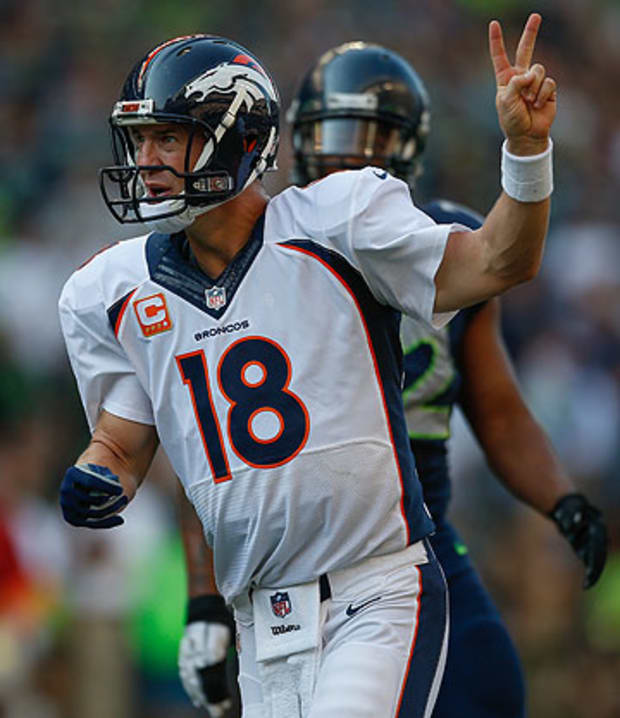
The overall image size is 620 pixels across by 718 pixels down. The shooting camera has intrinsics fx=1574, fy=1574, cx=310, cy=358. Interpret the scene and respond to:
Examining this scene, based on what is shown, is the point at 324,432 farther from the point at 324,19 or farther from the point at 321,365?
the point at 324,19

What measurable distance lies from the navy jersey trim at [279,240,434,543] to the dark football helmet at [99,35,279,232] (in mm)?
240

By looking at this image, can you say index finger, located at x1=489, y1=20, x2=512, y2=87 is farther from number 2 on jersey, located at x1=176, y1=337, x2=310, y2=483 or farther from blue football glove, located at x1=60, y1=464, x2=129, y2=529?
blue football glove, located at x1=60, y1=464, x2=129, y2=529

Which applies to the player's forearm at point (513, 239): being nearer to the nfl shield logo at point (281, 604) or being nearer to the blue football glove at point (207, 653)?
the nfl shield logo at point (281, 604)

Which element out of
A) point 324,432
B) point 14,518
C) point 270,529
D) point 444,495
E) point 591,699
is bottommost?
point 591,699

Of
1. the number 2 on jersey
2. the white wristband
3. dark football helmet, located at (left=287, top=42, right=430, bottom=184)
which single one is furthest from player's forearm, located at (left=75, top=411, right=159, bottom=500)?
dark football helmet, located at (left=287, top=42, right=430, bottom=184)

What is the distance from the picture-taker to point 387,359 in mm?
3627

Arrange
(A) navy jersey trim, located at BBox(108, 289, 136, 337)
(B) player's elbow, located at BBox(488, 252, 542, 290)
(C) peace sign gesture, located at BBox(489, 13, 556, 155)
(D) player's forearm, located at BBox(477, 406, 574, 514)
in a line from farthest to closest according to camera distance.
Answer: (D) player's forearm, located at BBox(477, 406, 574, 514) < (A) navy jersey trim, located at BBox(108, 289, 136, 337) < (B) player's elbow, located at BBox(488, 252, 542, 290) < (C) peace sign gesture, located at BBox(489, 13, 556, 155)

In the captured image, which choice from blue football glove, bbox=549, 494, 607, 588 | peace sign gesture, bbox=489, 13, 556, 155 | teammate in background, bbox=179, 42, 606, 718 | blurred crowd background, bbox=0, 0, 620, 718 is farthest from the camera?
blurred crowd background, bbox=0, 0, 620, 718

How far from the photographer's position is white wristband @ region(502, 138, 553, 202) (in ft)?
10.8

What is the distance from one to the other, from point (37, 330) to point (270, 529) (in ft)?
19.7

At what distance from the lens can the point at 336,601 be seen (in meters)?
3.57

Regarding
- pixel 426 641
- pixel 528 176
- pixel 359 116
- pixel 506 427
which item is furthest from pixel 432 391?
pixel 528 176

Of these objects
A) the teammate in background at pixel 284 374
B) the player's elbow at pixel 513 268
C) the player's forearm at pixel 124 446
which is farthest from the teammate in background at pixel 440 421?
the player's elbow at pixel 513 268

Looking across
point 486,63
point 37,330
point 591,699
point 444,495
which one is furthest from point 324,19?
point 444,495
